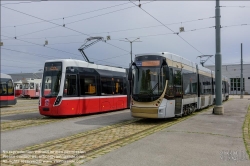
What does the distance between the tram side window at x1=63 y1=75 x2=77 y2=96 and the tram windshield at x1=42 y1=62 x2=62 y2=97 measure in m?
0.38

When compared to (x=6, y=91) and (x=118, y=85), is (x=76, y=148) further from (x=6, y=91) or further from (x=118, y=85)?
(x=6, y=91)

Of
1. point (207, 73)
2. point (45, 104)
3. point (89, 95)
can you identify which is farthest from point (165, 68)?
point (207, 73)

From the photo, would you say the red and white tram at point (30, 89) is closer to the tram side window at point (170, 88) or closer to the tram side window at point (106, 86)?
the tram side window at point (106, 86)

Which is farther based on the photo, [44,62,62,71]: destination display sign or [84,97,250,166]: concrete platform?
[44,62,62,71]: destination display sign

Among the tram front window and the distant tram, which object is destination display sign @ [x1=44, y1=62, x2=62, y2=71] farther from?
the distant tram

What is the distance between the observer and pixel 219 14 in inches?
603

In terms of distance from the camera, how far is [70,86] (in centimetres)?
1408

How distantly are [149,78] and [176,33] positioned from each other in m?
8.87

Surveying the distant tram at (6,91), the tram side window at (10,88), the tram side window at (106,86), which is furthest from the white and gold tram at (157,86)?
the tram side window at (10,88)

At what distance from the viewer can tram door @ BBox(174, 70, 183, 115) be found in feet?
41.3

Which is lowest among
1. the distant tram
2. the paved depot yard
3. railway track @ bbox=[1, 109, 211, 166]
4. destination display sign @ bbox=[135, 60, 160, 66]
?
railway track @ bbox=[1, 109, 211, 166]

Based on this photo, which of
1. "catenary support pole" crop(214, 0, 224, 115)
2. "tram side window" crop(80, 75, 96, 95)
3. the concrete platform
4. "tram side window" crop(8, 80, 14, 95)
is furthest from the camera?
"tram side window" crop(8, 80, 14, 95)

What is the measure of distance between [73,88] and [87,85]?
1.16 meters

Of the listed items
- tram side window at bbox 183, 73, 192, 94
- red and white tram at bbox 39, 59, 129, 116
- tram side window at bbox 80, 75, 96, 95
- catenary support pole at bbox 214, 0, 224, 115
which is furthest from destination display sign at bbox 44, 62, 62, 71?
catenary support pole at bbox 214, 0, 224, 115
